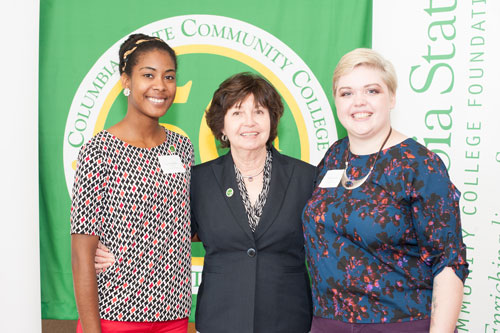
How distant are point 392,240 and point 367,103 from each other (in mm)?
509

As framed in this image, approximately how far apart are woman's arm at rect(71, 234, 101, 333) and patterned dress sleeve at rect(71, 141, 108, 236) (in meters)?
0.04

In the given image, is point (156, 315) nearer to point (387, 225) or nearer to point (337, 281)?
point (337, 281)

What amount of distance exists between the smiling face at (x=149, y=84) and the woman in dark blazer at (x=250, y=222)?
240 mm

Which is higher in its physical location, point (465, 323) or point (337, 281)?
point (337, 281)

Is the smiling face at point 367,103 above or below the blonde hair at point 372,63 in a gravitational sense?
below

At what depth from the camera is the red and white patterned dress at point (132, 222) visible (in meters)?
1.56

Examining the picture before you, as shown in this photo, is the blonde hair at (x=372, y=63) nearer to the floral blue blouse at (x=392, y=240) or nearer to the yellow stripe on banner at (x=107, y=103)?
the floral blue blouse at (x=392, y=240)

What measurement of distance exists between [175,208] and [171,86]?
0.51 meters

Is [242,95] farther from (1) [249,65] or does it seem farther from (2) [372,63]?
(1) [249,65]

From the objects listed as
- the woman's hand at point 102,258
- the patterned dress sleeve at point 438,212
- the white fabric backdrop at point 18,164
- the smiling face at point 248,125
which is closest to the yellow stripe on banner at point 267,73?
the white fabric backdrop at point 18,164

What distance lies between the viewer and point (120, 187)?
1.61 meters

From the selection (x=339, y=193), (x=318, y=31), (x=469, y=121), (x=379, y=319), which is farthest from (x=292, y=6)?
(x=379, y=319)

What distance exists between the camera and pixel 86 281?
1564 millimetres

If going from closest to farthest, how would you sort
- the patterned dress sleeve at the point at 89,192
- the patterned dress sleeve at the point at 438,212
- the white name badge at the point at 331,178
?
the patterned dress sleeve at the point at 438,212, the patterned dress sleeve at the point at 89,192, the white name badge at the point at 331,178
